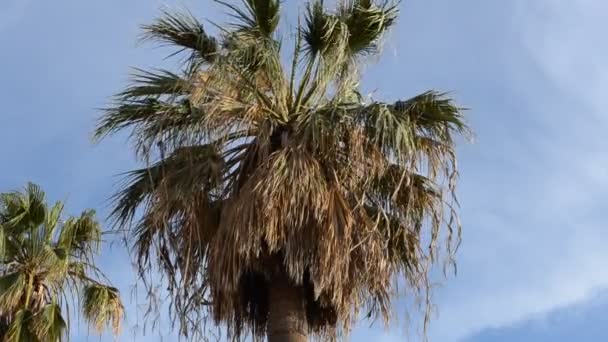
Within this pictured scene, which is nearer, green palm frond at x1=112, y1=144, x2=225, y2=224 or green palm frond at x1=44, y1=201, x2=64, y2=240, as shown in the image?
green palm frond at x1=112, y1=144, x2=225, y2=224

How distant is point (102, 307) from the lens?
14.5m

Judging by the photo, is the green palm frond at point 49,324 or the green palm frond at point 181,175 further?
the green palm frond at point 49,324

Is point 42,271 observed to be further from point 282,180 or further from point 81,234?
point 282,180

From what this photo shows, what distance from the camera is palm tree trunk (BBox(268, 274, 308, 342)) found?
952cm

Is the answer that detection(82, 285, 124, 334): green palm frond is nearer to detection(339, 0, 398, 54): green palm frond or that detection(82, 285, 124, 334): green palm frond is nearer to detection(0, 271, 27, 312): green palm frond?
detection(0, 271, 27, 312): green palm frond

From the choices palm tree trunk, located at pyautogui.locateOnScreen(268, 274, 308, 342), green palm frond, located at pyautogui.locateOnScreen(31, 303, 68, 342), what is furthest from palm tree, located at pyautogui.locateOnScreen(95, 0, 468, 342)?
green palm frond, located at pyautogui.locateOnScreen(31, 303, 68, 342)

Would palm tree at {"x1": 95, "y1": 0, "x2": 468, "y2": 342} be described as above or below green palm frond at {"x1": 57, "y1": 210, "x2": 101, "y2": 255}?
below

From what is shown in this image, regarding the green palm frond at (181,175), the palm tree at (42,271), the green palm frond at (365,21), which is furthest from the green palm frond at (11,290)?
the green palm frond at (365,21)

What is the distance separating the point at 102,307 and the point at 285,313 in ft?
18.3

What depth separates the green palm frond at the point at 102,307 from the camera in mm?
14422

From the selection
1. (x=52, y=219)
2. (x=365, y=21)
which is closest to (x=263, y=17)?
(x=365, y=21)

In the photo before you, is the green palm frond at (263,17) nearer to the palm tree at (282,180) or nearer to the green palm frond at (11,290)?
the palm tree at (282,180)

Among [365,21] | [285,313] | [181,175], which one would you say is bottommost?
[285,313]

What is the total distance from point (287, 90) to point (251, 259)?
167cm
